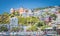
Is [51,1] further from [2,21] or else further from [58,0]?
[2,21]

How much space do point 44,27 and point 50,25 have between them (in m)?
0.07

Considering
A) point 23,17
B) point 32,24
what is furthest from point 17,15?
point 32,24

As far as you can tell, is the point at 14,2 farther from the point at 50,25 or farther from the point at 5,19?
the point at 50,25

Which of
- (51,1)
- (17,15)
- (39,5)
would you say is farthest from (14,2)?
(51,1)

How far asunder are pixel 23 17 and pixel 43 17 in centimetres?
24

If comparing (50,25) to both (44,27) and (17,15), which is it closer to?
(44,27)

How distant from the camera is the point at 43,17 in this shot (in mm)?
1944

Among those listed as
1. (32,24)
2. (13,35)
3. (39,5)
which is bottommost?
(13,35)

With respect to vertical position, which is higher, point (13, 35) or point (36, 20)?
point (36, 20)

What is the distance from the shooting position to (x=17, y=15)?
1.99m

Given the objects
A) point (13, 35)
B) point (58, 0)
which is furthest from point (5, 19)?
point (58, 0)

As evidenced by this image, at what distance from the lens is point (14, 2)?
202 centimetres

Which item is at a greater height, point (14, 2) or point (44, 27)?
point (14, 2)

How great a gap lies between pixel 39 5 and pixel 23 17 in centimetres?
25
